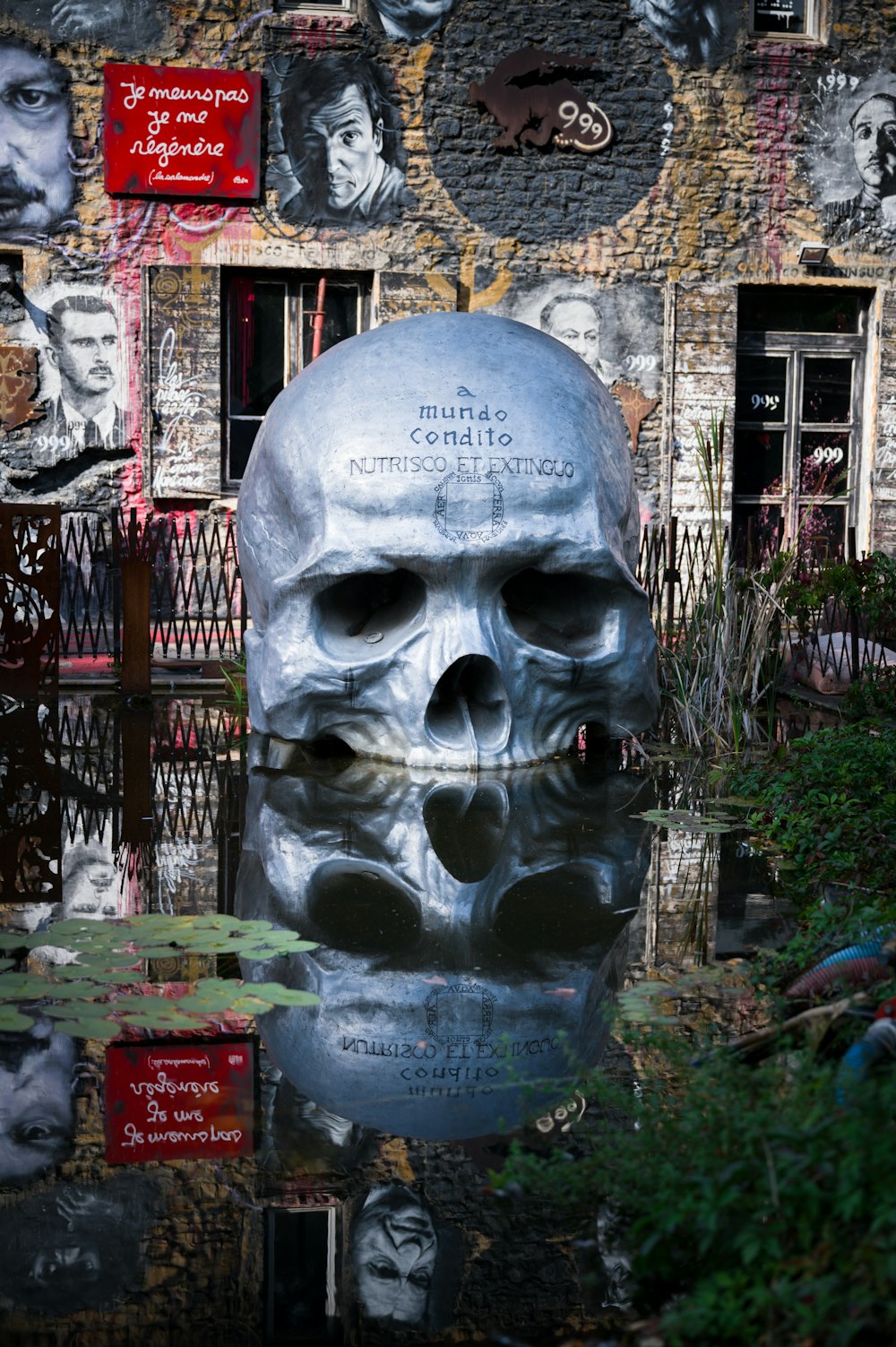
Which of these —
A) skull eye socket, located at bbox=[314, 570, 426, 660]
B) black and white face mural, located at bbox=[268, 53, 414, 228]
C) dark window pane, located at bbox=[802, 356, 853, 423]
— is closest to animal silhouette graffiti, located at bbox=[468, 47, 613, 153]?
black and white face mural, located at bbox=[268, 53, 414, 228]

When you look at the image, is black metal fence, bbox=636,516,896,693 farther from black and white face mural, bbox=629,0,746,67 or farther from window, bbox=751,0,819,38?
window, bbox=751,0,819,38

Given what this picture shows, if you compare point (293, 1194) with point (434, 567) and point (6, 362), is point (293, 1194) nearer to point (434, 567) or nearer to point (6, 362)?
point (434, 567)

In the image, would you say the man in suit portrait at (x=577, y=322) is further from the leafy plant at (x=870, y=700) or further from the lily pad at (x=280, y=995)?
the lily pad at (x=280, y=995)

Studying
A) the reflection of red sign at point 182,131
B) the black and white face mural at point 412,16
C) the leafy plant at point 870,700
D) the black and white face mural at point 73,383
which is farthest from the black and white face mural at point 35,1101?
the black and white face mural at point 412,16

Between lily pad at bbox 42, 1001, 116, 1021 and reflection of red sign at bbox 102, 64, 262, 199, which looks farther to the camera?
reflection of red sign at bbox 102, 64, 262, 199

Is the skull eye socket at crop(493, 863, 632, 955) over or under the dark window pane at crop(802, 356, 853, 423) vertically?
under

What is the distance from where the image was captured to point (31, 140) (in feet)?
35.1

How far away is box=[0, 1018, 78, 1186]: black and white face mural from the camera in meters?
2.52

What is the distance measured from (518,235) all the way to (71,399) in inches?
144

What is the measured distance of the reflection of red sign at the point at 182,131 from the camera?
10836 mm

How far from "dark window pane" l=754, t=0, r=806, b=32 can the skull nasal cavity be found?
853cm

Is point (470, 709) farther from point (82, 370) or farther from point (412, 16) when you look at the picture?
point (412, 16)

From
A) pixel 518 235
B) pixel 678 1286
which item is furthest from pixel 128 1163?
pixel 518 235

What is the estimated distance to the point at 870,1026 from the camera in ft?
7.96
